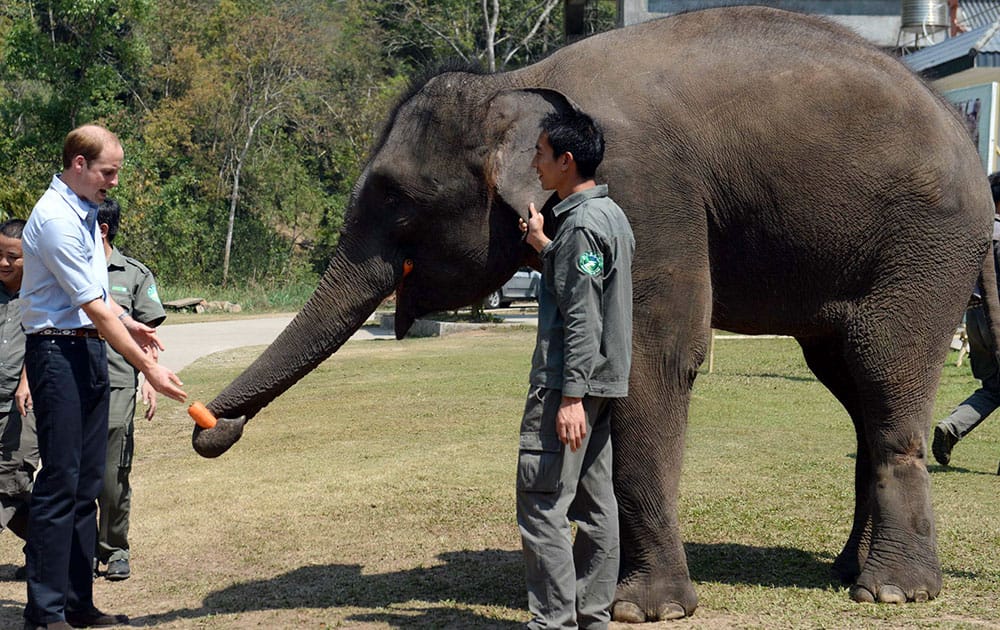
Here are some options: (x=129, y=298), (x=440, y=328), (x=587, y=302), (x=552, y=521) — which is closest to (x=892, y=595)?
(x=552, y=521)

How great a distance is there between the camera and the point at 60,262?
5.07m

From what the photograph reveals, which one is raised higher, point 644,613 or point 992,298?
point 992,298

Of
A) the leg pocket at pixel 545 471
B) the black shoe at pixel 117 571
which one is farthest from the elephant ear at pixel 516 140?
the black shoe at pixel 117 571

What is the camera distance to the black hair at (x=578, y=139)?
491 centimetres

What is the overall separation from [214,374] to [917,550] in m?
12.9

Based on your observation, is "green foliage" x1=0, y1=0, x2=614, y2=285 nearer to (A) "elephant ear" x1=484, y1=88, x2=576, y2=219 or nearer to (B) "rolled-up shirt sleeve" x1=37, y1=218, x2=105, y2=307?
(A) "elephant ear" x1=484, y1=88, x2=576, y2=219

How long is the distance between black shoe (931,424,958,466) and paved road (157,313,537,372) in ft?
39.6

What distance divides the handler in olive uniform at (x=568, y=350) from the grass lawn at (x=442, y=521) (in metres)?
0.81

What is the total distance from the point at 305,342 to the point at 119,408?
1511 mm

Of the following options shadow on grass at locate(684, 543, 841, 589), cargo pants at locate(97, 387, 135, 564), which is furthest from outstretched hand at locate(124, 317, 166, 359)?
shadow on grass at locate(684, 543, 841, 589)

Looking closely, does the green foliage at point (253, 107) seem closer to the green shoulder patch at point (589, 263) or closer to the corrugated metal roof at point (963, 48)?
the corrugated metal roof at point (963, 48)

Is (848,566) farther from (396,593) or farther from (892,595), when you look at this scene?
(396,593)

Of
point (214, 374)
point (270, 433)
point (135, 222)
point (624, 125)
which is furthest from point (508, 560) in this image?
point (135, 222)

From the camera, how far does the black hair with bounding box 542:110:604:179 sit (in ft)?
16.1
